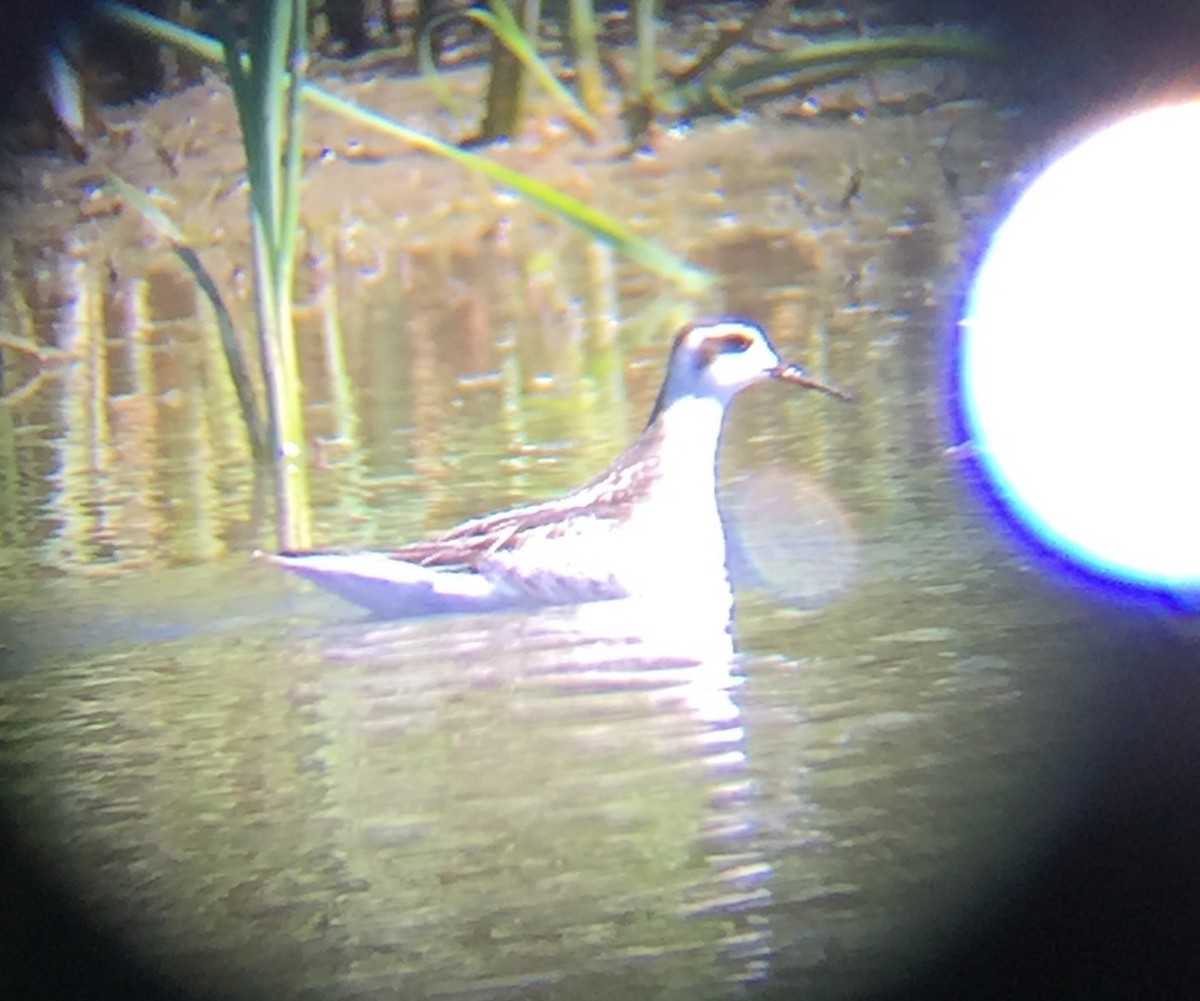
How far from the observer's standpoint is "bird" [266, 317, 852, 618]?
1.61 m

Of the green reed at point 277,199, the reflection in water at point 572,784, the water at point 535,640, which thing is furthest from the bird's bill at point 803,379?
the green reed at point 277,199

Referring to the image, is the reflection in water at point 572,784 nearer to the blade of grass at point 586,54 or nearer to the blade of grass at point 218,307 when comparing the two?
the blade of grass at point 218,307

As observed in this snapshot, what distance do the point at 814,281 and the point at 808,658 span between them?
384 mm

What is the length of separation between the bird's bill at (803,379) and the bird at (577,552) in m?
0.08

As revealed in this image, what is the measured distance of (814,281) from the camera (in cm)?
180

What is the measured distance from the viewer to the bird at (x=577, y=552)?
1.61m

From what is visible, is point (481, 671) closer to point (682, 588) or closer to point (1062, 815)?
point (682, 588)

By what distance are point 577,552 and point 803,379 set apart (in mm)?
259

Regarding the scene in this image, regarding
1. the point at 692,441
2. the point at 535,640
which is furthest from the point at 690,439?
the point at 535,640

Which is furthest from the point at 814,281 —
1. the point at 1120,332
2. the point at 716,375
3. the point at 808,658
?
the point at 808,658

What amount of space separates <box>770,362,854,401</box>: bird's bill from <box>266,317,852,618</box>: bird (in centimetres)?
8

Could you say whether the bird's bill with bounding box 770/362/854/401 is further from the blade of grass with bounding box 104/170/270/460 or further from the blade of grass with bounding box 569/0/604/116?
the blade of grass with bounding box 104/170/270/460

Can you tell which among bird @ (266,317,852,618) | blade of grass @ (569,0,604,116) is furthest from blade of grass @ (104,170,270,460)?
blade of grass @ (569,0,604,116)

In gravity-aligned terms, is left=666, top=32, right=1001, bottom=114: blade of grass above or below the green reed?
above
